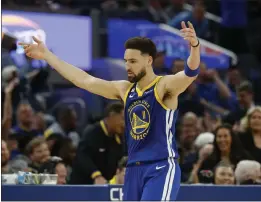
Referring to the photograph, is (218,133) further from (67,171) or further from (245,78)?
(245,78)

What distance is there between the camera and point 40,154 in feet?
35.9

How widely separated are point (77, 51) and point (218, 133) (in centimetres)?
443

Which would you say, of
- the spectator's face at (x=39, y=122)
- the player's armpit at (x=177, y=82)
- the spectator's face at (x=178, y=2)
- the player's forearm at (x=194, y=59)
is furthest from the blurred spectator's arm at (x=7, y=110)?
the player's forearm at (x=194, y=59)

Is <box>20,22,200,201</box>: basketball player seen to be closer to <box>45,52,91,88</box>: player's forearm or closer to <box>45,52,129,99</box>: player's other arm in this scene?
<box>45,52,129,99</box>: player's other arm

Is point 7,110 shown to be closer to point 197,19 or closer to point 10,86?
point 10,86

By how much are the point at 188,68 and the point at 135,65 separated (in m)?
0.54

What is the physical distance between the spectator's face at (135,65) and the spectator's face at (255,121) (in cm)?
407

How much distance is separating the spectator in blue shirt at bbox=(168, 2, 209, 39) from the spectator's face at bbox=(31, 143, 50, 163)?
5257 millimetres

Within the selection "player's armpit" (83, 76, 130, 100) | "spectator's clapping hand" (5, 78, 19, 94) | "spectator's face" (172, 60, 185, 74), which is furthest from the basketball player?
"spectator's face" (172, 60, 185, 74)

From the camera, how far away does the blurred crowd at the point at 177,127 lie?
1071 cm

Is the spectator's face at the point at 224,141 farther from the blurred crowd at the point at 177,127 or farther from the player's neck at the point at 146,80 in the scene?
the player's neck at the point at 146,80

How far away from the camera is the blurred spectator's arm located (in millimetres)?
11984

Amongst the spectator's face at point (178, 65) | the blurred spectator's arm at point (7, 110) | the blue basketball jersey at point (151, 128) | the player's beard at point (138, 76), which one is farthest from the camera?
the spectator's face at point (178, 65)

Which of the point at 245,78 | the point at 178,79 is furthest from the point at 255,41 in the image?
the point at 178,79
